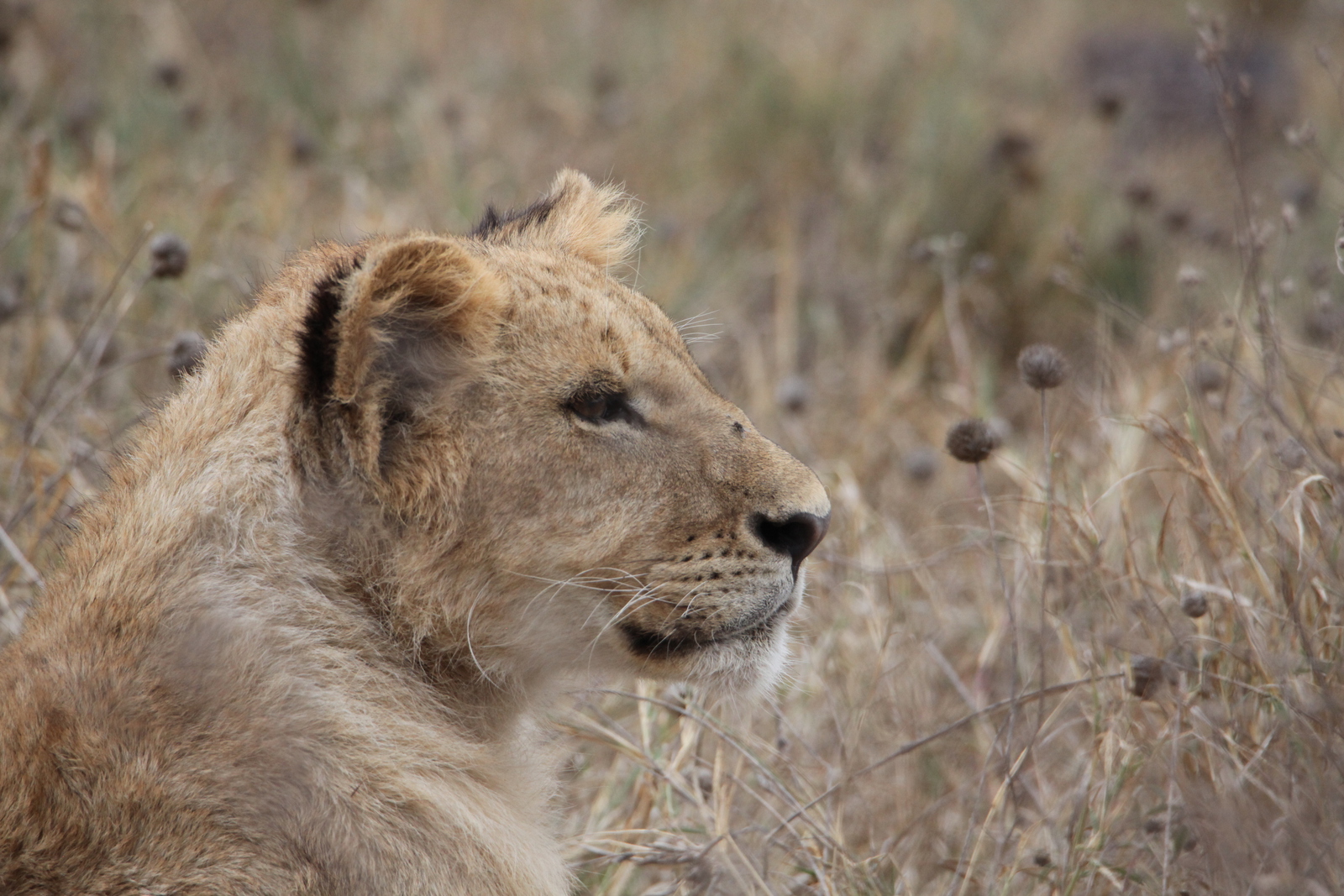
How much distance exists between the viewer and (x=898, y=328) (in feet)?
26.5

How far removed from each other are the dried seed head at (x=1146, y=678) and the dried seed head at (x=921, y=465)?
2.35m

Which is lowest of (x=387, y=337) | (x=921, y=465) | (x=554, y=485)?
(x=921, y=465)

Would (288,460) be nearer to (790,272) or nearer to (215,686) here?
(215,686)

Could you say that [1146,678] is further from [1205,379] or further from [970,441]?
[1205,379]

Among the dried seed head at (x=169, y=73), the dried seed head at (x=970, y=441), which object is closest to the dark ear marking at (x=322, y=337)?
the dried seed head at (x=970, y=441)

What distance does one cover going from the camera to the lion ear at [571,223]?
390cm

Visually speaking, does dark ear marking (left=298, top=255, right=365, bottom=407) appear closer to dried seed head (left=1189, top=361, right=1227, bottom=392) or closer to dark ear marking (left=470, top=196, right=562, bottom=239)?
dark ear marking (left=470, top=196, right=562, bottom=239)

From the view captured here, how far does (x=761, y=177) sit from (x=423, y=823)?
7508 millimetres

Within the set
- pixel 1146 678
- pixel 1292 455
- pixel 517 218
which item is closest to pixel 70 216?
pixel 517 218

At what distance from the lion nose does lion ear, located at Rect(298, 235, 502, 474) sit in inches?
30.8

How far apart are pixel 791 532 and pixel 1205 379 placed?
1.95m

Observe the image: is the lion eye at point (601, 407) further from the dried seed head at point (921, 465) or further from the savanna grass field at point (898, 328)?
the dried seed head at point (921, 465)

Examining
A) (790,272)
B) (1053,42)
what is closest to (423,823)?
(790,272)

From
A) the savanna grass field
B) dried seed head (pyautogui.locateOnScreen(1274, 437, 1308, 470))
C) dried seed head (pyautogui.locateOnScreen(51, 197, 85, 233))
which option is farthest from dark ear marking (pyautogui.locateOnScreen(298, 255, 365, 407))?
dried seed head (pyautogui.locateOnScreen(51, 197, 85, 233))
